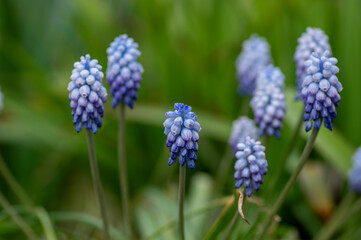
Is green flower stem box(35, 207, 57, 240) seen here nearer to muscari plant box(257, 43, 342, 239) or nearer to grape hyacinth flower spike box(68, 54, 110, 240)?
grape hyacinth flower spike box(68, 54, 110, 240)

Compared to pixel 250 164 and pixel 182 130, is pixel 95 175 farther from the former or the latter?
pixel 250 164

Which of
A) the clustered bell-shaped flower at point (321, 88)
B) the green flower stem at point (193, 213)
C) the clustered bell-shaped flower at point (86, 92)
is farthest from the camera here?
the green flower stem at point (193, 213)

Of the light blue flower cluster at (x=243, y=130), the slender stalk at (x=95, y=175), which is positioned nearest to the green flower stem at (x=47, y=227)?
the slender stalk at (x=95, y=175)

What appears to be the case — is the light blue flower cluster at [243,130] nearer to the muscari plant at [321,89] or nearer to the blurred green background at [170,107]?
the blurred green background at [170,107]

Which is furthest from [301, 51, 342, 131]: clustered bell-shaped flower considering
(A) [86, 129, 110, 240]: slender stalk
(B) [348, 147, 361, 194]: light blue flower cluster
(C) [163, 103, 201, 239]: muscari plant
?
(B) [348, 147, 361, 194]: light blue flower cluster

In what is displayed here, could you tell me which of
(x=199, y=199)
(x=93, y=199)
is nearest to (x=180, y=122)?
(x=199, y=199)

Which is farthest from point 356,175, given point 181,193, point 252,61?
point 181,193
